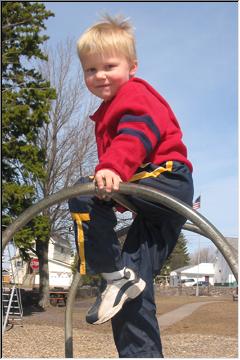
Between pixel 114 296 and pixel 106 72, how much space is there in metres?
0.84

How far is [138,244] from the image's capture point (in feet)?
7.13

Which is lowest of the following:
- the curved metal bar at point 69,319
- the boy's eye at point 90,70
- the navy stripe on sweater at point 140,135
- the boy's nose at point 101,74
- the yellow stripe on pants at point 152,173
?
the curved metal bar at point 69,319

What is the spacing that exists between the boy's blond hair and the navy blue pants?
19.0 inches

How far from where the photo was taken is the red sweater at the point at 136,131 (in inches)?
75.7

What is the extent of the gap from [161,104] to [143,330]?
0.86 m

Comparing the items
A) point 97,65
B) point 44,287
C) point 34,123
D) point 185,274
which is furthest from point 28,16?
point 185,274

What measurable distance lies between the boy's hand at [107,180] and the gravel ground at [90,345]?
6651 millimetres

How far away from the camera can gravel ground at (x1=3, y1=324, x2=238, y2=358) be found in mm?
8992

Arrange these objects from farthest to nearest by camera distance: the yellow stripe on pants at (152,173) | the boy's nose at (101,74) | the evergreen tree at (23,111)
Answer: the evergreen tree at (23,111)
the boy's nose at (101,74)
the yellow stripe on pants at (152,173)

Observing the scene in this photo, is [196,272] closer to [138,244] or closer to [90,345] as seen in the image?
[90,345]

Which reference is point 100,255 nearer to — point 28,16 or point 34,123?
point 34,123

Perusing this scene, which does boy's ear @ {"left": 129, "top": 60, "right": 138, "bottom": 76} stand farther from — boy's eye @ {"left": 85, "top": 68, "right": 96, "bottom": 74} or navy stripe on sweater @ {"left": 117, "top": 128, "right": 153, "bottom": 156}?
navy stripe on sweater @ {"left": 117, "top": 128, "right": 153, "bottom": 156}

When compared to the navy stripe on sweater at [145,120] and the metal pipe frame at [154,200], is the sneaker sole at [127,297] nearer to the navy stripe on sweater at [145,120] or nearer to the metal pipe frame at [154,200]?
the metal pipe frame at [154,200]

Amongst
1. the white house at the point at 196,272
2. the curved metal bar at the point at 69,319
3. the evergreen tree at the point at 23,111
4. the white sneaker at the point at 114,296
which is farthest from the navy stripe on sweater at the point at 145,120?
the white house at the point at 196,272
